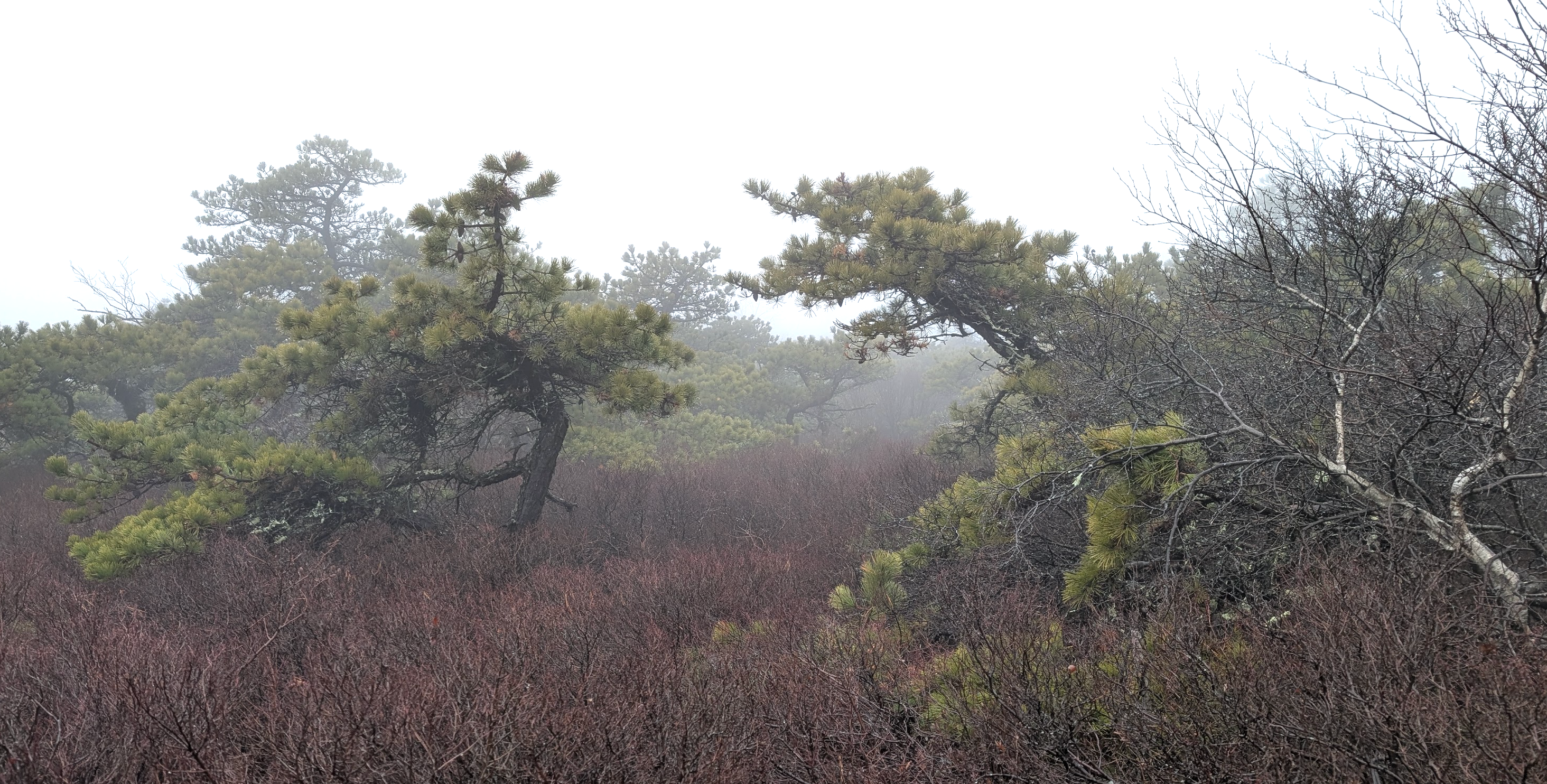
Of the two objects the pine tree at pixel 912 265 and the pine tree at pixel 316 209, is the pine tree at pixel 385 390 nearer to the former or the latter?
the pine tree at pixel 912 265

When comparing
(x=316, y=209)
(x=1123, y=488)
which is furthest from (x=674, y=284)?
(x=1123, y=488)

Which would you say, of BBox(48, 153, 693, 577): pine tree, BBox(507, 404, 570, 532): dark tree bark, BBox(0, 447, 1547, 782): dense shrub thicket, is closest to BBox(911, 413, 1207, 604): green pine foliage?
BBox(0, 447, 1547, 782): dense shrub thicket

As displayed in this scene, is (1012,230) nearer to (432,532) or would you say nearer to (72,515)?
(432,532)

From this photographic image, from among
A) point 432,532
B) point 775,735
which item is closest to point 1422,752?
point 775,735

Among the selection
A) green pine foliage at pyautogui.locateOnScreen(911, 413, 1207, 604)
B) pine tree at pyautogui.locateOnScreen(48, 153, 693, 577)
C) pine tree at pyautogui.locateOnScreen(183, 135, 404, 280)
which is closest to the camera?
green pine foliage at pyautogui.locateOnScreen(911, 413, 1207, 604)

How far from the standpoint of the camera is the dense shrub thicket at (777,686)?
2086 mm

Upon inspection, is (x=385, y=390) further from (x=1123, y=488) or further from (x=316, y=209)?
(x=316, y=209)

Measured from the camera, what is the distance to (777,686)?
3.28m

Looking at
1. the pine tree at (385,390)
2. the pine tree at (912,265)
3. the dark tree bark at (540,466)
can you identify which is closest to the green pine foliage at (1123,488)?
the pine tree at (912,265)

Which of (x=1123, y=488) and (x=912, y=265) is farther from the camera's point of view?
(x=912, y=265)

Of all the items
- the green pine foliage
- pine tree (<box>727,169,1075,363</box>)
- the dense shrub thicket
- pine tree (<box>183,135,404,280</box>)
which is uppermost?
pine tree (<box>183,135,404,280</box>)

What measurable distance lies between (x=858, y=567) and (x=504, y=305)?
4391 millimetres

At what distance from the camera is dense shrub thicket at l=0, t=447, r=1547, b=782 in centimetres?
209

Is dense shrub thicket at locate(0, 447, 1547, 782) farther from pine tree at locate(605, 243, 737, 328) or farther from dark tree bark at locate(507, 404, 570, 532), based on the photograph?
pine tree at locate(605, 243, 737, 328)
